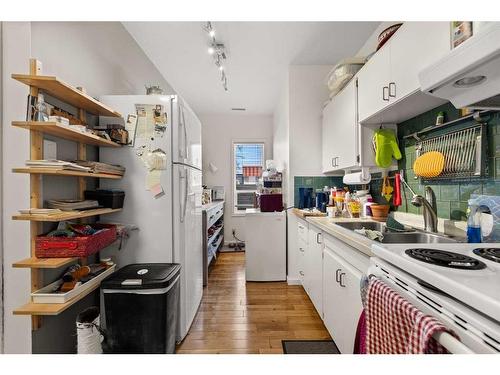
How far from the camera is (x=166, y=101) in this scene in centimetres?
188

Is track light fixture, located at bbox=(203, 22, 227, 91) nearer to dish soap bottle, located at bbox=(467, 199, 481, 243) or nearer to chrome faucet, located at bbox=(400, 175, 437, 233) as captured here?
chrome faucet, located at bbox=(400, 175, 437, 233)

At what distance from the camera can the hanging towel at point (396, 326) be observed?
627 millimetres

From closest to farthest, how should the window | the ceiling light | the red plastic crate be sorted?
the ceiling light, the red plastic crate, the window

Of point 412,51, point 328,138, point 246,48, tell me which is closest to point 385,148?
point 412,51

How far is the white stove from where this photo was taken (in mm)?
573

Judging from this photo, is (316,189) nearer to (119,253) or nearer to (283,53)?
(283,53)

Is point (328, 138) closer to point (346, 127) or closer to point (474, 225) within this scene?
point (346, 127)

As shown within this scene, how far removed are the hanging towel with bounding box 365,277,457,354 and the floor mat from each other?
3.40ft

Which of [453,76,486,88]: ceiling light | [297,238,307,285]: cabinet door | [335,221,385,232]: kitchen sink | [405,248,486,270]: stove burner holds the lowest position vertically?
[297,238,307,285]: cabinet door

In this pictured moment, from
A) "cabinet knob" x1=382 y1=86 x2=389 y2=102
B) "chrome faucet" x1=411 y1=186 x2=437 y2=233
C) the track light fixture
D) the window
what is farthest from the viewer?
the window

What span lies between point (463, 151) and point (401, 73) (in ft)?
1.90

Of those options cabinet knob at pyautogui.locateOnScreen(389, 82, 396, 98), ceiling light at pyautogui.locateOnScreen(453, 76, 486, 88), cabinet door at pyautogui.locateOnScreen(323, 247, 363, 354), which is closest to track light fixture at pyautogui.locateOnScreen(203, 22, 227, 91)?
cabinet knob at pyautogui.locateOnScreen(389, 82, 396, 98)

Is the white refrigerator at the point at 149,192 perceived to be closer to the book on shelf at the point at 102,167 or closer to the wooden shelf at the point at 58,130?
the book on shelf at the point at 102,167
